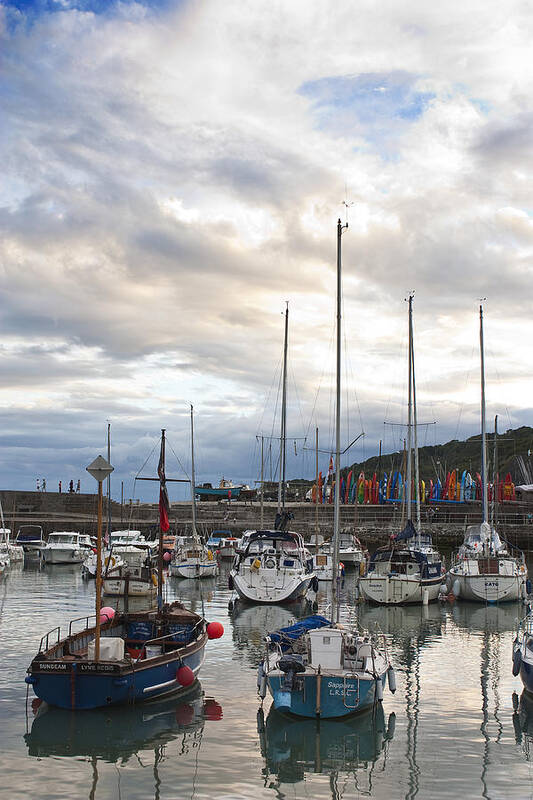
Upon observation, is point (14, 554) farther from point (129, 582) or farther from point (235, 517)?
point (235, 517)

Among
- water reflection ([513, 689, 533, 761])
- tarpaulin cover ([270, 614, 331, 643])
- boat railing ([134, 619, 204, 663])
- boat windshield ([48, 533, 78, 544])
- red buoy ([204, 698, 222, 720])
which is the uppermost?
tarpaulin cover ([270, 614, 331, 643])

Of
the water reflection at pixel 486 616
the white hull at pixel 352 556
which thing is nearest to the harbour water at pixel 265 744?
the water reflection at pixel 486 616

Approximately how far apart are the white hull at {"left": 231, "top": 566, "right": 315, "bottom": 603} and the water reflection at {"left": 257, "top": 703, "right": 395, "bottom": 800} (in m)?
19.5

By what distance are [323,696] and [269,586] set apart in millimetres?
21256

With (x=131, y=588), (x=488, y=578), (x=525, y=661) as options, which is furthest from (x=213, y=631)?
(x=488, y=578)

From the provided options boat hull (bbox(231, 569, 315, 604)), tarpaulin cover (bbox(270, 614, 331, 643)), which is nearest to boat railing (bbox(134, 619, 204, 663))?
tarpaulin cover (bbox(270, 614, 331, 643))

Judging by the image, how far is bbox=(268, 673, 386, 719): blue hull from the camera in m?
18.2

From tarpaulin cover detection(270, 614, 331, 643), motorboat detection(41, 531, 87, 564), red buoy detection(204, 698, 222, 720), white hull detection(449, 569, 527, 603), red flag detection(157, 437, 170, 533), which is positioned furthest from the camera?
motorboat detection(41, 531, 87, 564)

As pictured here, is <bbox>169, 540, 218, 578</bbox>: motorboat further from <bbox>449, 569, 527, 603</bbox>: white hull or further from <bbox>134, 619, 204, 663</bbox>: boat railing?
<bbox>134, 619, 204, 663</bbox>: boat railing

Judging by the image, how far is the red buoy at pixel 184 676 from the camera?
67.4 ft

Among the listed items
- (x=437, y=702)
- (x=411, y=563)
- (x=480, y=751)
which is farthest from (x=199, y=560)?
(x=480, y=751)

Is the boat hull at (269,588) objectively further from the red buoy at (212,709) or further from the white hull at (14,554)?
A: the white hull at (14,554)

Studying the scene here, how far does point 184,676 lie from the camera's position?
20.5m

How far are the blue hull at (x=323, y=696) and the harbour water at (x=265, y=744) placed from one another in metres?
0.37
